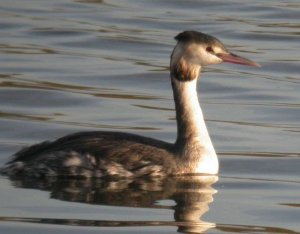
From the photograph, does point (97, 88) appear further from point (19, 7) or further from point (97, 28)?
point (19, 7)

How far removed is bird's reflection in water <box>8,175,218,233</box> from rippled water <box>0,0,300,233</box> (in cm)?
2

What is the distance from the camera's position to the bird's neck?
45.5 ft

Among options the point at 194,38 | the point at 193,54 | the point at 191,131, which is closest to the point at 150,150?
the point at 191,131

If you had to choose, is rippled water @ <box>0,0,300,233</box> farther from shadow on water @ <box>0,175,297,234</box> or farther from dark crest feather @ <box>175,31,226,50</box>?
dark crest feather @ <box>175,31,226,50</box>

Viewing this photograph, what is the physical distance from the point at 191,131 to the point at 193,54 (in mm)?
677

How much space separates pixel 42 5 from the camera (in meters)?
26.1

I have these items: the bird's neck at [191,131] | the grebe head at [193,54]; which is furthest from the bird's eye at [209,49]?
the bird's neck at [191,131]

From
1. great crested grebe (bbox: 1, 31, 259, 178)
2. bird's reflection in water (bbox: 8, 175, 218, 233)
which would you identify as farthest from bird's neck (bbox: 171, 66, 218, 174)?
bird's reflection in water (bbox: 8, 175, 218, 233)

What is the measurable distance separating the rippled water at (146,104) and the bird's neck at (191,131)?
0.18 meters

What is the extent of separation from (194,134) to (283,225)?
89.8 inches

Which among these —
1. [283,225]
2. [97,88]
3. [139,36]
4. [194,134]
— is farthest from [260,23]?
[283,225]

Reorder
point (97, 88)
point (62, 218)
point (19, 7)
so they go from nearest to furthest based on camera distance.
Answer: point (62, 218), point (97, 88), point (19, 7)

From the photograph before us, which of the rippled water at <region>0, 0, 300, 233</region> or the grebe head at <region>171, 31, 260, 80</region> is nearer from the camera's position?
the rippled water at <region>0, 0, 300, 233</region>

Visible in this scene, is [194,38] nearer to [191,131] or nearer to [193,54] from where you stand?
[193,54]
